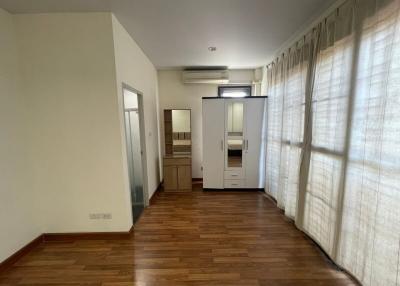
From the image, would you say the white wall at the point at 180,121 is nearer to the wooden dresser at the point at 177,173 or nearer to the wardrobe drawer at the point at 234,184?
Result: the wooden dresser at the point at 177,173

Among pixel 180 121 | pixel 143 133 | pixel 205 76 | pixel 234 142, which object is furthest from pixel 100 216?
pixel 205 76

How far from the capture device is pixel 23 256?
2.10 m

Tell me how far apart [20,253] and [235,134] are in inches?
144

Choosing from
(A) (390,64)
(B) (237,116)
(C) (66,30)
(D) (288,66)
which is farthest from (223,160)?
(C) (66,30)

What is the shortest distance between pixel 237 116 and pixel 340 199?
96.6 inches

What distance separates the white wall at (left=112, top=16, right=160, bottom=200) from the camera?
2.29 m

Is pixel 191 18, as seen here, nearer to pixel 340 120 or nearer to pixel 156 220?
pixel 340 120

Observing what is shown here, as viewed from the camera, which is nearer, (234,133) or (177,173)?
(234,133)

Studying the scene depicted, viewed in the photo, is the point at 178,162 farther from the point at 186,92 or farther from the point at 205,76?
the point at 205,76

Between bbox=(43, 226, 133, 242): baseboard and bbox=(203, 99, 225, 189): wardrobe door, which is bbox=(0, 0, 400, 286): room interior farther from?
bbox=(203, 99, 225, 189): wardrobe door

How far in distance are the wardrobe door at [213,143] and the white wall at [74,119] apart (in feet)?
6.56

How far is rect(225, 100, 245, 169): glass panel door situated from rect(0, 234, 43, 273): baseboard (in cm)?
324

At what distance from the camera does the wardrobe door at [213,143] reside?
387 centimetres

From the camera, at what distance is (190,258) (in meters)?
2.03
